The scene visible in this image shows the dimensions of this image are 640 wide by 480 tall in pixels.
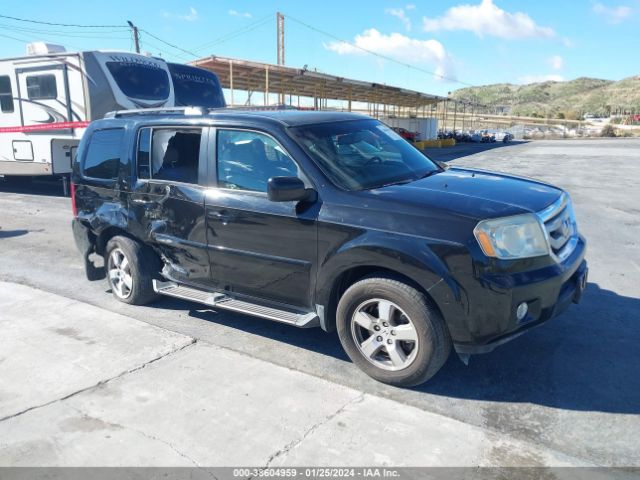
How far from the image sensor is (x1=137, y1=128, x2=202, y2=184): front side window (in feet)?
15.5

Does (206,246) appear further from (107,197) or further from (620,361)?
(620,361)

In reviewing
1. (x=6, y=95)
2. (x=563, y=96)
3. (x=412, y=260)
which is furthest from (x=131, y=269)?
(x=563, y=96)

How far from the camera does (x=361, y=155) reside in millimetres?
4410

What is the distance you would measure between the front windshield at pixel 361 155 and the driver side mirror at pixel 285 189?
29cm

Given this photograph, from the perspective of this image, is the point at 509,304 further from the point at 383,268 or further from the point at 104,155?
the point at 104,155

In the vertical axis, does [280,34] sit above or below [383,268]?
above

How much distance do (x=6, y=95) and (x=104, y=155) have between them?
382 inches

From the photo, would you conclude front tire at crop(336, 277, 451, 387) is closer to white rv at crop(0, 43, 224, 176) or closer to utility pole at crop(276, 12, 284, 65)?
white rv at crop(0, 43, 224, 176)

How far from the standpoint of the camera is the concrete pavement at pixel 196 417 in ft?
9.91

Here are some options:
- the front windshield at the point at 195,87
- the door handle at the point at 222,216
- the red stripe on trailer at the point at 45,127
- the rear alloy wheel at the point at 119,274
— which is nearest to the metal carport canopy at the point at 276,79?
the front windshield at the point at 195,87

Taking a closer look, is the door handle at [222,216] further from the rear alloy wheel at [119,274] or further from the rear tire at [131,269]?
the rear alloy wheel at [119,274]

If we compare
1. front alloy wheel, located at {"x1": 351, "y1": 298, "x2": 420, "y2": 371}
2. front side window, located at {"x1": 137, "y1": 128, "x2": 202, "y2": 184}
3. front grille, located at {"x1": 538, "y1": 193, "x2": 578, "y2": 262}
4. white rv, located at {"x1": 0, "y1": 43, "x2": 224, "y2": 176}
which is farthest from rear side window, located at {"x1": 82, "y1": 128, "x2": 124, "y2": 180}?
white rv, located at {"x1": 0, "y1": 43, "x2": 224, "y2": 176}

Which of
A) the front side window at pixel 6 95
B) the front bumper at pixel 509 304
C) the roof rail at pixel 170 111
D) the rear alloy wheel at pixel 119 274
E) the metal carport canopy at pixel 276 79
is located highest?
the metal carport canopy at pixel 276 79

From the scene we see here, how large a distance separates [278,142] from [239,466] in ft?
7.88
